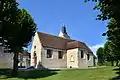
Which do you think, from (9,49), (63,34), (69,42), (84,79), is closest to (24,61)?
(63,34)

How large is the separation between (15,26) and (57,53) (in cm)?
2409

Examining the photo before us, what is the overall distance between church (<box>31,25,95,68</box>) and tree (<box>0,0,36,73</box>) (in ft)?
49.0

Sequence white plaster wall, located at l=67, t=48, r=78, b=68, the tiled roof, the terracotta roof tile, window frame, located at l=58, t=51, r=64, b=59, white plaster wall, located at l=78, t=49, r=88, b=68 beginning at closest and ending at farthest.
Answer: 1. the terracotta roof tile
2. the tiled roof
3. white plaster wall, located at l=67, t=48, r=78, b=68
4. white plaster wall, located at l=78, t=49, r=88, b=68
5. window frame, located at l=58, t=51, r=64, b=59

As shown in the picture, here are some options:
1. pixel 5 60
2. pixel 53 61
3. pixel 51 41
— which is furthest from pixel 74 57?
pixel 5 60

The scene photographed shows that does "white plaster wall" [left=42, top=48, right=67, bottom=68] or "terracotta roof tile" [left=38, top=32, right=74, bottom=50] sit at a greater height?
"terracotta roof tile" [left=38, top=32, right=74, bottom=50]

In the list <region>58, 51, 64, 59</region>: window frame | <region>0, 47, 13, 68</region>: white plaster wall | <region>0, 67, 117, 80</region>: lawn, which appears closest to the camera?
<region>0, 67, 117, 80</region>: lawn

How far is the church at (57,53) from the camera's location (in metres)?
60.8

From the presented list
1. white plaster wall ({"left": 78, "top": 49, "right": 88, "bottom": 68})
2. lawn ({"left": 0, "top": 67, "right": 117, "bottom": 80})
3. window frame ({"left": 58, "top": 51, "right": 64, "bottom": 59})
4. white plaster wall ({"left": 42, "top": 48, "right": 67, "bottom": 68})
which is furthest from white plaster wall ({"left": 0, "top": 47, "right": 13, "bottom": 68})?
lawn ({"left": 0, "top": 67, "right": 117, "bottom": 80})

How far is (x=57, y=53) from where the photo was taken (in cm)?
6397

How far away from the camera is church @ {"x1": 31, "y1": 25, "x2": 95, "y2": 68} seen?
60781mm

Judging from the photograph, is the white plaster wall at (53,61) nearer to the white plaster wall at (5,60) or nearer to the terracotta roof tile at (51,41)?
the terracotta roof tile at (51,41)

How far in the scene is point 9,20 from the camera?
132 ft

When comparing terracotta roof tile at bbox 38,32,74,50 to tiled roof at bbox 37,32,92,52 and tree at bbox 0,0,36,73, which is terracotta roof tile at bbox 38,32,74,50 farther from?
tree at bbox 0,0,36,73

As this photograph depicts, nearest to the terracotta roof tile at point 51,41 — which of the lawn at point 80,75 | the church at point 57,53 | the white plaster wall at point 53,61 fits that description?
the church at point 57,53
